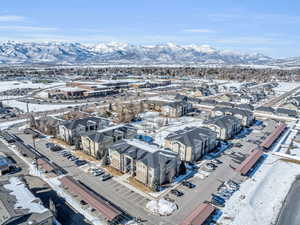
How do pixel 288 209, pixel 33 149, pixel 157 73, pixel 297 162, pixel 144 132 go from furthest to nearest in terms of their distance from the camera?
pixel 157 73 → pixel 144 132 → pixel 33 149 → pixel 297 162 → pixel 288 209

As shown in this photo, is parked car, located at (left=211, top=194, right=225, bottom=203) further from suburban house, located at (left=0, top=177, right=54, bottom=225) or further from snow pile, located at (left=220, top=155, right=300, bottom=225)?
suburban house, located at (left=0, top=177, right=54, bottom=225)

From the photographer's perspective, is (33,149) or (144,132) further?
(144,132)

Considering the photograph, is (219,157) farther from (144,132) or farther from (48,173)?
(48,173)

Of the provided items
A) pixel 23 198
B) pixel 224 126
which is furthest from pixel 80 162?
pixel 224 126

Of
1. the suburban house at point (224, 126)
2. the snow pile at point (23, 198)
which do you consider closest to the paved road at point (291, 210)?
the suburban house at point (224, 126)

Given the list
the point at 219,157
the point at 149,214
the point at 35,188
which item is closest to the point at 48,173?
the point at 35,188

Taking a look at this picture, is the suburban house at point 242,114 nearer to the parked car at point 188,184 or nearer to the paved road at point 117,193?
the parked car at point 188,184

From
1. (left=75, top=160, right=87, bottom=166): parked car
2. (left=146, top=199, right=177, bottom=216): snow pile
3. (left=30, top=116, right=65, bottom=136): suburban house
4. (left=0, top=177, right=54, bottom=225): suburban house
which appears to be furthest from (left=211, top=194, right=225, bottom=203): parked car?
(left=30, top=116, right=65, bottom=136): suburban house
